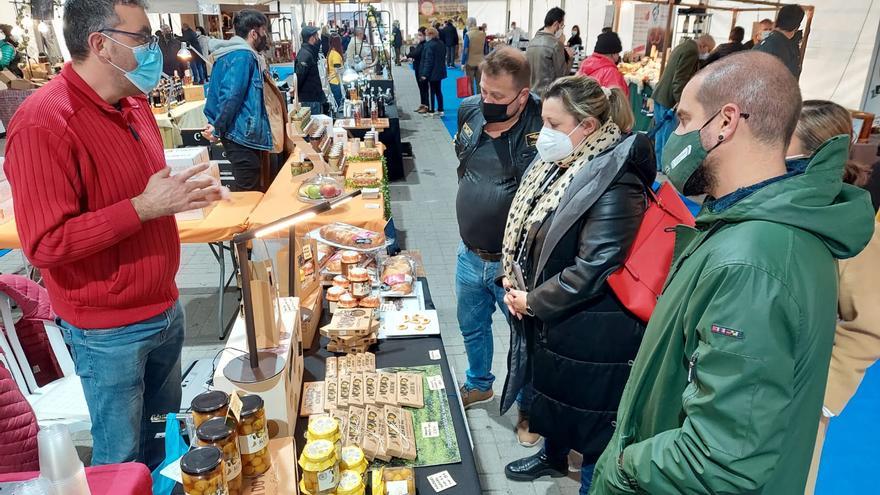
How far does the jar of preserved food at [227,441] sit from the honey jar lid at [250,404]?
0.14ft

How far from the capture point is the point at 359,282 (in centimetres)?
261

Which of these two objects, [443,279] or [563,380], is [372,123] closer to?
[443,279]

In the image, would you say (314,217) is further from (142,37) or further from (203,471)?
(203,471)

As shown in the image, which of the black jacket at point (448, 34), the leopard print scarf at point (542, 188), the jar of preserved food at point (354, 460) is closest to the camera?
the jar of preserved food at point (354, 460)

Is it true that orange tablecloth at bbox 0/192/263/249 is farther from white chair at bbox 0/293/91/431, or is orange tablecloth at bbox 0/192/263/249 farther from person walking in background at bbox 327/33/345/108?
person walking in background at bbox 327/33/345/108

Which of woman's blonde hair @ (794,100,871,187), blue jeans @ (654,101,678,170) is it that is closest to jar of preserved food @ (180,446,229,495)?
woman's blonde hair @ (794,100,871,187)

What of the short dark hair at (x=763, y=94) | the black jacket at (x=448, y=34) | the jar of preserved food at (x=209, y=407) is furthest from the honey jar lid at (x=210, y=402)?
the black jacket at (x=448, y=34)

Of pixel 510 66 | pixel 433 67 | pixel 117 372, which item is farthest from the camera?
pixel 433 67

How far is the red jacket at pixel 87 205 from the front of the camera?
154cm

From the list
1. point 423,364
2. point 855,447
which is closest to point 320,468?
point 423,364

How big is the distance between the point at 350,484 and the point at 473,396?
175 cm

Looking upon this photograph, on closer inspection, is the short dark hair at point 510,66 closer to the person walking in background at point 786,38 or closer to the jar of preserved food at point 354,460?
the jar of preserved food at point 354,460

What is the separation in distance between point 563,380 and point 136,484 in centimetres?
148

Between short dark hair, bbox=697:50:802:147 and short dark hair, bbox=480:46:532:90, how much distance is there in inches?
57.2
